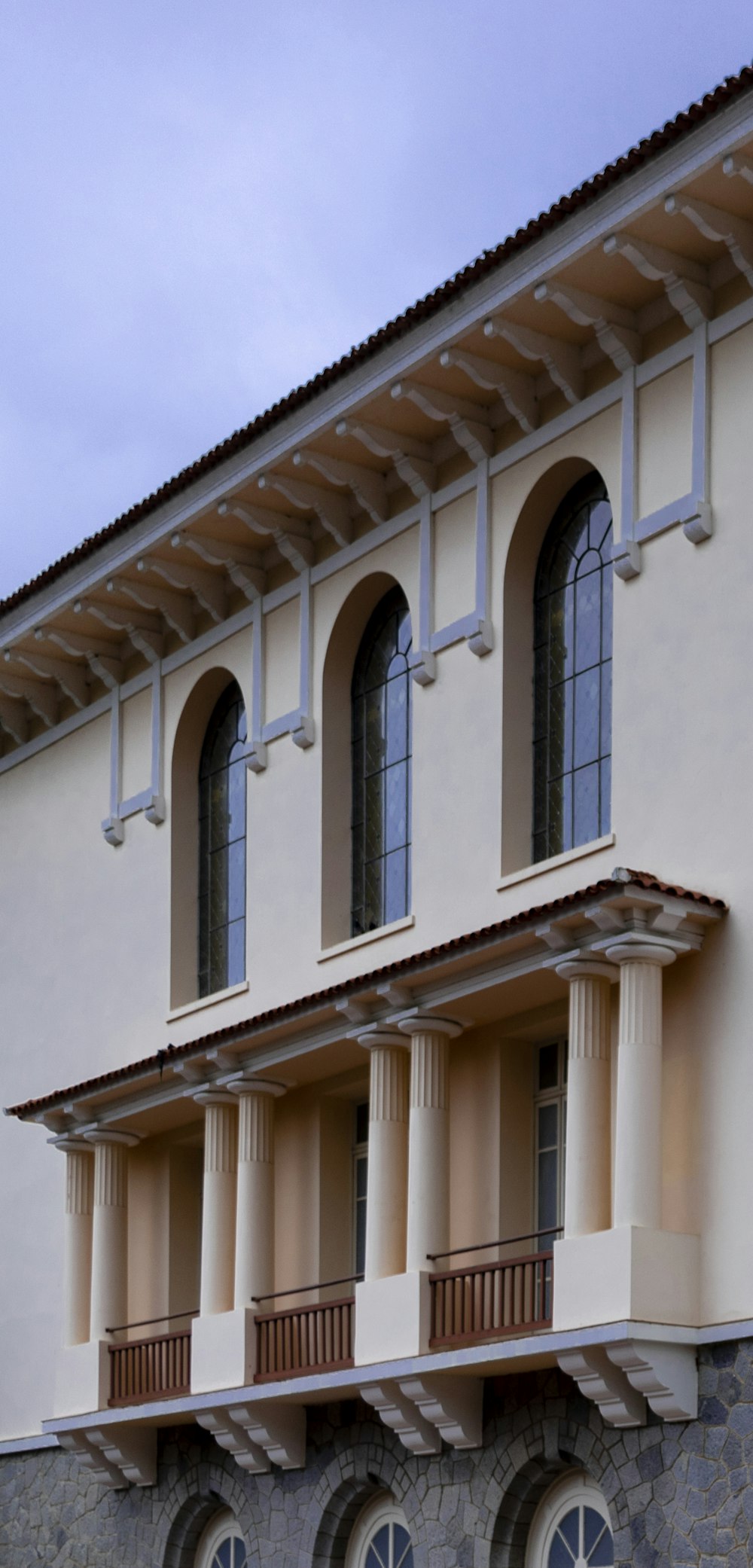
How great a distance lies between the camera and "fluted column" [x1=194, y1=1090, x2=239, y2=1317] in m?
22.2

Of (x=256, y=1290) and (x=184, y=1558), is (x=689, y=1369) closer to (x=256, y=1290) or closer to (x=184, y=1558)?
(x=256, y=1290)

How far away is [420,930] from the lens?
68.6ft

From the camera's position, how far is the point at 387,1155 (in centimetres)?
2012

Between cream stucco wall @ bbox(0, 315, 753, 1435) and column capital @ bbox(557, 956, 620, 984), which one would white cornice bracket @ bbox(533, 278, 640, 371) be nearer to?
cream stucco wall @ bbox(0, 315, 753, 1435)

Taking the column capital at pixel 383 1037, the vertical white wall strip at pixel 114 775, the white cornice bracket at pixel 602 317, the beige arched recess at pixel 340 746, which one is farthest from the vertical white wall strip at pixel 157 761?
the white cornice bracket at pixel 602 317

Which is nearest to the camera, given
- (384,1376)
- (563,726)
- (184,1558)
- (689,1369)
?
(689,1369)

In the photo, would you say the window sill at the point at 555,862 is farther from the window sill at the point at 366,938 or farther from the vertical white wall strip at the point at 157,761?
the vertical white wall strip at the point at 157,761

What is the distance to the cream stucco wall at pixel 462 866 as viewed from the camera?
1778 cm

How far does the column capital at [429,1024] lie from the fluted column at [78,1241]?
589cm

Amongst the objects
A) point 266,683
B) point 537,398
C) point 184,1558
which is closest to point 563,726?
point 537,398

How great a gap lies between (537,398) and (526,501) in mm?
902

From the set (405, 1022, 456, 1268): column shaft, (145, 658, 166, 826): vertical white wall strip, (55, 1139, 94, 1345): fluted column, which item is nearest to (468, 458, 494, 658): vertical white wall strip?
(405, 1022, 456, 1268): column shaft

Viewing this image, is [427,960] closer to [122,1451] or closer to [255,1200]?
[255,1200]

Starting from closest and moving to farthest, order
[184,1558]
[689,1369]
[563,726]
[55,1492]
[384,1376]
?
[689,1369], [384,1376], [563,726], [184,1558], [55,1492]
